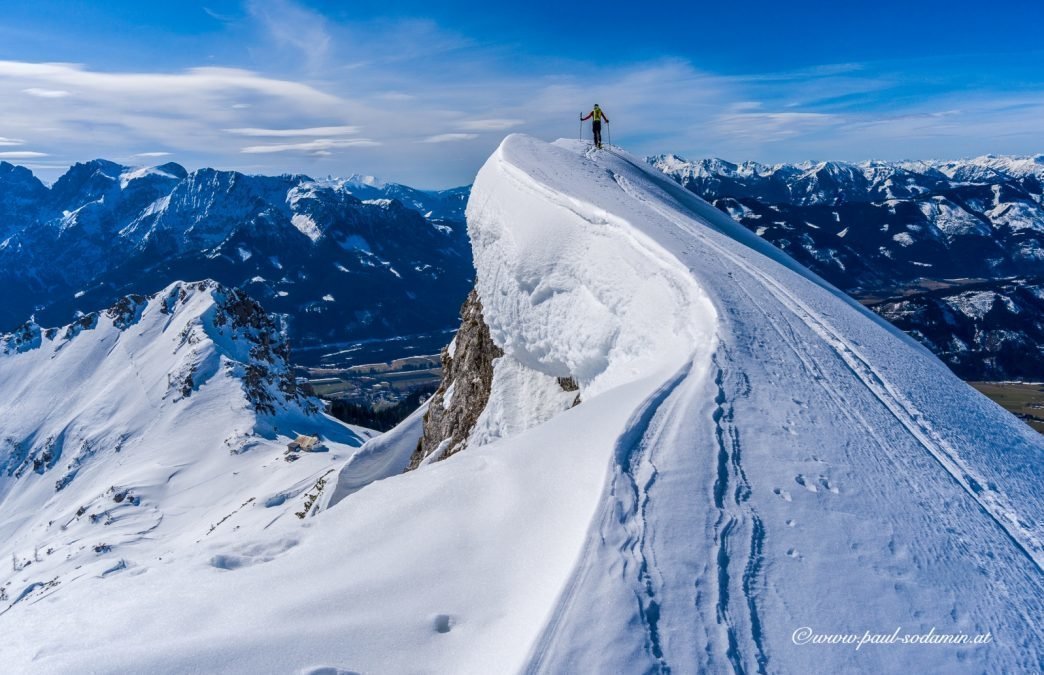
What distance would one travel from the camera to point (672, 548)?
7.12m

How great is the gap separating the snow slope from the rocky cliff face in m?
11.1

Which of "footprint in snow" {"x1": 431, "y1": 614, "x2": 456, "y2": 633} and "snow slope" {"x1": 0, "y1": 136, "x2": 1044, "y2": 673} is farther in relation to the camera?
"footprint in snow" {"x1": 431, "y1": 614, "x2": 456, "y2": 633}

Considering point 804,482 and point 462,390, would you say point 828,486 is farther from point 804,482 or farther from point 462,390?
point 462,390

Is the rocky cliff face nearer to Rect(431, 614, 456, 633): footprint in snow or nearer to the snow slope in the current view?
the snow slope

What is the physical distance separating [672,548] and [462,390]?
19775 millimetres

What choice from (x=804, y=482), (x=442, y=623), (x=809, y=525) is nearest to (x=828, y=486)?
(x=804, y=482)

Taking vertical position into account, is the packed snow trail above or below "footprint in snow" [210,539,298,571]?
above

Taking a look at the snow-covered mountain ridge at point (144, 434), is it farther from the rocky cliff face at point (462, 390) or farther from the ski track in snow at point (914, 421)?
the ski track in snow at point (914, 421)

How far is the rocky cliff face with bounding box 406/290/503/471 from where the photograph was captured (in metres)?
24.0

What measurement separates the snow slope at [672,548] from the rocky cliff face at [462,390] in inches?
436

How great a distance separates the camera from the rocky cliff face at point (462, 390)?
23969 mm

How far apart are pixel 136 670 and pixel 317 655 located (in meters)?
1.89

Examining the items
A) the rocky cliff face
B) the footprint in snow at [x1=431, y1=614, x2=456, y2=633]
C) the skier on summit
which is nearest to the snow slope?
the footprint in snow at [x1=431, y1=614, x2=456, y2=633]

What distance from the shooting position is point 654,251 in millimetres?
15883
